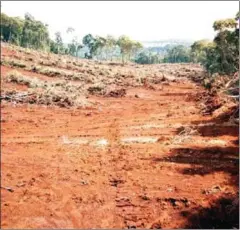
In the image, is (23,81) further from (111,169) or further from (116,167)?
(111,169)

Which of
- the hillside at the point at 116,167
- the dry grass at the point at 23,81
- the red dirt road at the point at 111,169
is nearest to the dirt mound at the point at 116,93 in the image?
the dry grass at the point at 23,81

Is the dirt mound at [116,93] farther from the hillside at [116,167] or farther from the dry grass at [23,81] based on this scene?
the hillside at [116,167]

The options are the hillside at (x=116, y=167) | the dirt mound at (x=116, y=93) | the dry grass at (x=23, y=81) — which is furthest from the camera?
the dirt mound at (x=116, y=93)

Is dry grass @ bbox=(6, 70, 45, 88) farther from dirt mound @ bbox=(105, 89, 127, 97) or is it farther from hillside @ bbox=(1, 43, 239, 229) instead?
hillside @ bbox=(1, 43, 239, 229)

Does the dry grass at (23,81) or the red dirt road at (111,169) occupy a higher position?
the dry grass at (23,81)

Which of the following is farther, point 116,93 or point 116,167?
point 116,93

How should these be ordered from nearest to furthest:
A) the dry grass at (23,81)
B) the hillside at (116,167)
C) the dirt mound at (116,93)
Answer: the hillside at (116,167) → the dry grass at (23,81) → the dirt mound at (116,93)

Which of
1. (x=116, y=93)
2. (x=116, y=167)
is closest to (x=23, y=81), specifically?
(x=116, y=93)

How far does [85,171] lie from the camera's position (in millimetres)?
9258

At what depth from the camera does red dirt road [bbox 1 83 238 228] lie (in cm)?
693

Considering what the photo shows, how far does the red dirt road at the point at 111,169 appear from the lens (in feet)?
22.7

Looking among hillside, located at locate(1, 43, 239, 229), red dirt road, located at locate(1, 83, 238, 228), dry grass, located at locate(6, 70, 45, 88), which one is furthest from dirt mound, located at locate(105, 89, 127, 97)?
red dirt road, located at locate(1, 83, 238, 228)

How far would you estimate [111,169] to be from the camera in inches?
375

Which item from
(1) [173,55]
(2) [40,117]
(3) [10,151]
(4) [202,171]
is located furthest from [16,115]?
(1) [173,55]
